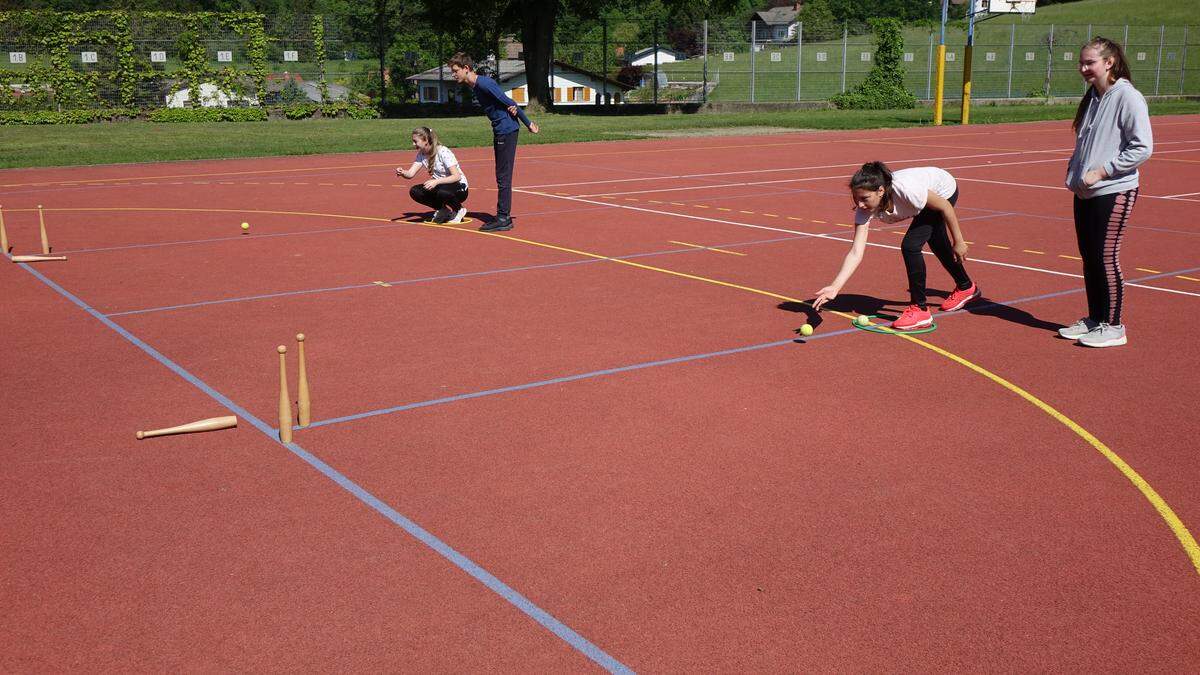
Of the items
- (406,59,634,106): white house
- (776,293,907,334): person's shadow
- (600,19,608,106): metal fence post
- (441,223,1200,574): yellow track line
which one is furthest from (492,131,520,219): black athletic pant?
(600,19,608,106): metal fence post

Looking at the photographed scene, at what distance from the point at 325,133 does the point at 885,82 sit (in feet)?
86.3

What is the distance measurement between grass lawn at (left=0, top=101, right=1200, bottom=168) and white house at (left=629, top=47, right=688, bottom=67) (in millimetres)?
4277

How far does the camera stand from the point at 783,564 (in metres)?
4.95

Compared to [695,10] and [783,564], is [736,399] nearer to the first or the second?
[783,564]

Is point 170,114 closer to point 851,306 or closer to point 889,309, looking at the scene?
point 851,306

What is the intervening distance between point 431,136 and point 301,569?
10.9 m

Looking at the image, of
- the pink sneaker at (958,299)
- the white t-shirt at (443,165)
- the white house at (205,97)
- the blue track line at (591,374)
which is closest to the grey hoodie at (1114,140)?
the pink sneaker at (958,299)

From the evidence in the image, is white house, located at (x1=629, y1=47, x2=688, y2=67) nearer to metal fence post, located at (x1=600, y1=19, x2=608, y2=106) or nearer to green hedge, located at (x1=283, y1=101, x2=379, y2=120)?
metal fence post, located at (x1=600, y1=19, x2=608, y2=106)

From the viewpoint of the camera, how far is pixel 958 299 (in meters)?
9.84

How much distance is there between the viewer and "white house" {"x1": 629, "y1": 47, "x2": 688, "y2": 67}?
48469 mm

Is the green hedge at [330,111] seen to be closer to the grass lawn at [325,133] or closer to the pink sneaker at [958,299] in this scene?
the grass lawn at [325,133]

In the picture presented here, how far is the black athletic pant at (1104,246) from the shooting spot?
27.4ft

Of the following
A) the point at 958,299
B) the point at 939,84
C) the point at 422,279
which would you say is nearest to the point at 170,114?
the point at 939,84

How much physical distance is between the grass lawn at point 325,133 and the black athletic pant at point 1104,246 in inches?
838
